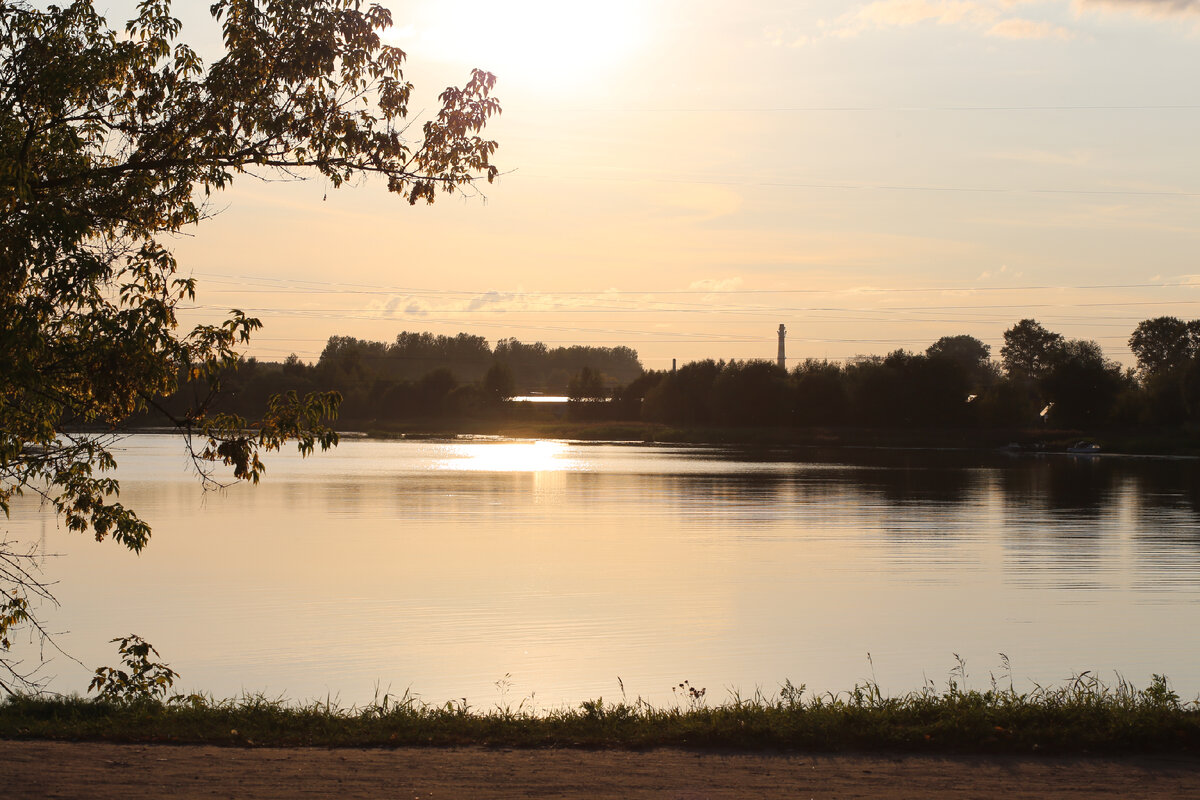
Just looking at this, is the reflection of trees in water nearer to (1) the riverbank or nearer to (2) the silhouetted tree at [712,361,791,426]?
(1) the riverbank

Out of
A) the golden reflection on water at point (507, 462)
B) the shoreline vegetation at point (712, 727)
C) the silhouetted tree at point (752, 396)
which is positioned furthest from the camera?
the silhouetted tree at point (752, 396)

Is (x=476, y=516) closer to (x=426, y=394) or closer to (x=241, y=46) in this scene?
(x=241, y=46)

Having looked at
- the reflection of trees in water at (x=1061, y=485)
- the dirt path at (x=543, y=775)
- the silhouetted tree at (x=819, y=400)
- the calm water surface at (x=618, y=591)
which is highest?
the silhouetted tree at (x=819, y=400)

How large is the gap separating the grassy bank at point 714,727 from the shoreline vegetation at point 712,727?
1cm

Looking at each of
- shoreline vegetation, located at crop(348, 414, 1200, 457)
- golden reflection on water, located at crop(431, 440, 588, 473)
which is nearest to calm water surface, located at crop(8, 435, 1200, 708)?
golden reflection on water, located at crop(431, 440, 588, 473)

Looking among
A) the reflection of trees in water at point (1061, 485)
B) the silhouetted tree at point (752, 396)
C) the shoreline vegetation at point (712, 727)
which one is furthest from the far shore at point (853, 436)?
the shoreline vegetation at point (712, 727)

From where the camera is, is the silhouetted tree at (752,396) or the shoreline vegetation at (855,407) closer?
the shoreline vegetation at (855,407)

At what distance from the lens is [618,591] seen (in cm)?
2075

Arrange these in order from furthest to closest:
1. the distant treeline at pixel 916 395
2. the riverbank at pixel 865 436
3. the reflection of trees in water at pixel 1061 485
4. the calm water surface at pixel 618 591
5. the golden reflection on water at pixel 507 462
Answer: the distant treeline at pixel 916 395, the riverbank at pixel 865 436, the golden reflection on water at pixel 507 462, the reflection of trees in water at pixel 1061 485, the calm water surface at pixel 618 591

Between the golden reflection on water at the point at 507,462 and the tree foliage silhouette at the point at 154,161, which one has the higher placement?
the tree foliage silhouette at the point at 154,161

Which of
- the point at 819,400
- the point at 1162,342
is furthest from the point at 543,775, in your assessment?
the point at 1162,342

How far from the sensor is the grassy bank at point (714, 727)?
9.30 metres

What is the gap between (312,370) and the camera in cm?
14788

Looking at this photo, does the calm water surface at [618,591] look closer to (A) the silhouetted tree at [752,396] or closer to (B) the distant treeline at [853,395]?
(B) the distant treeline at [853,395]
